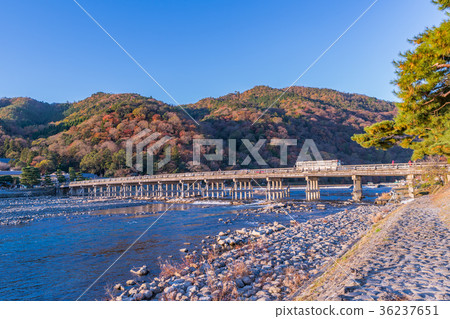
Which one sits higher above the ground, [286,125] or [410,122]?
[286,125]

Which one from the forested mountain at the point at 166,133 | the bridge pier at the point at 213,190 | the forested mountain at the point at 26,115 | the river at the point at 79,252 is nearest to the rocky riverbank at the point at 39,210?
the river at the point at 79,252

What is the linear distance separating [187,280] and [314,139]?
266 ft

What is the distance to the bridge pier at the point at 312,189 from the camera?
3193 cm

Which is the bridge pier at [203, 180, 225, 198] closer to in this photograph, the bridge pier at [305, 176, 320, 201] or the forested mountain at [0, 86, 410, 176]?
the forested mountain at [0, 86, 410, 176]

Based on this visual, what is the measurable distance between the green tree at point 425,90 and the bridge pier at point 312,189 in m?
23.1

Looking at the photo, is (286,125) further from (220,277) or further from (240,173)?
(220,277)

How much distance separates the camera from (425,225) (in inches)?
Result: 355

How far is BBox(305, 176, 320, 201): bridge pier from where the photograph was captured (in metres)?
31.9

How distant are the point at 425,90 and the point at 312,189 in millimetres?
26029

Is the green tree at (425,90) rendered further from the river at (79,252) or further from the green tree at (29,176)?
the green tree at (29,176)

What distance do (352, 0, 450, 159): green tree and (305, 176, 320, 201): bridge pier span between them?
23.1 metres

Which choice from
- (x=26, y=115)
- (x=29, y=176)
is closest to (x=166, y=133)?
(x=29, y=176)

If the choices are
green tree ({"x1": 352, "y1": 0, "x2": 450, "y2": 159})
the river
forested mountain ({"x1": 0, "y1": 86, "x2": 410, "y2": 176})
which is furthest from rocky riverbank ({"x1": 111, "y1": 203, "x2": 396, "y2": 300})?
forested mountain ({"x1": 0, "y1": 86, "x2": 410, "y2": 176})
